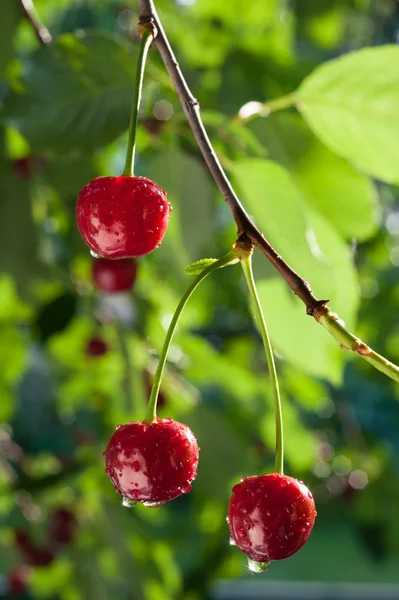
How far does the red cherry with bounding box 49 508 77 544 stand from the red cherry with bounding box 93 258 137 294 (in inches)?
35.7

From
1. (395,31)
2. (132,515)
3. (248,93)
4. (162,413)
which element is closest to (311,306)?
(248,93)

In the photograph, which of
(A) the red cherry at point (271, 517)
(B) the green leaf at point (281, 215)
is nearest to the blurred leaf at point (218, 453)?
(B) the green leaf at point (281, 215)

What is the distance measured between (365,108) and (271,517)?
0.55 m

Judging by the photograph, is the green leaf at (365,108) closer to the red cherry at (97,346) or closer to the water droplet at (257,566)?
the water droplet at (257,566)

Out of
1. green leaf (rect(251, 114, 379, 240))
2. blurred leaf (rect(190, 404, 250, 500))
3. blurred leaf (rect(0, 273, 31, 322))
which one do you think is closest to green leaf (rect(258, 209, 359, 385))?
green leaf (rect(251, 114, 379, 240))

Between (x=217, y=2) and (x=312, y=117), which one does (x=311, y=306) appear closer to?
(x=312, y=117)

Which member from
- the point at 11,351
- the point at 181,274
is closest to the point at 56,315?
the point at 181,274

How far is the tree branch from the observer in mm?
421

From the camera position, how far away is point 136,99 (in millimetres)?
547

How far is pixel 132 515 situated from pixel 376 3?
5.47 ft

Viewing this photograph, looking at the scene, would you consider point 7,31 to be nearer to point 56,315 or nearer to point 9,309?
point 56,315

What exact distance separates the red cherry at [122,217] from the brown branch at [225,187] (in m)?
0.06

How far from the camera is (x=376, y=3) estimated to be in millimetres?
2395

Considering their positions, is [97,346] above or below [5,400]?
above
